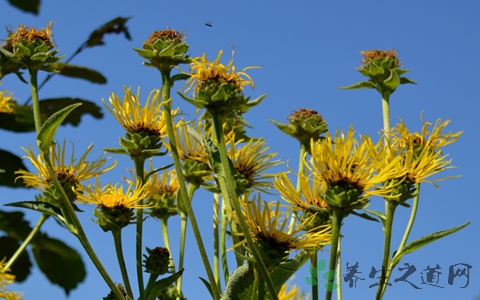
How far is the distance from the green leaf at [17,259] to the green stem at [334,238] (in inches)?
75.8

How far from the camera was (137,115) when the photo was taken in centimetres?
132

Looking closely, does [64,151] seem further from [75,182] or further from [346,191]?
[346,191]

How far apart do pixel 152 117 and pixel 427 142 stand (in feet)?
1.51

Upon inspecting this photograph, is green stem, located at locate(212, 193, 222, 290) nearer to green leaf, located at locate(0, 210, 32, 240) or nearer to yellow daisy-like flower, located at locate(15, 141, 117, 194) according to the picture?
yellow daisy-like flower, located at locate(15, 141, 117, 194)

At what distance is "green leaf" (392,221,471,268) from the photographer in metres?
1.08

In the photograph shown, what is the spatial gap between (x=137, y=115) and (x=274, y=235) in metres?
0.40

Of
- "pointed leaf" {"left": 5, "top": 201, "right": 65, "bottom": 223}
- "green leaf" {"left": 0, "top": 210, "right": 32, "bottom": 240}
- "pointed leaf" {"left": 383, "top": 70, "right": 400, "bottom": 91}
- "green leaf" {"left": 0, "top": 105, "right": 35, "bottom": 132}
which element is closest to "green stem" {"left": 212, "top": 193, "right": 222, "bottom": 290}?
"pointed leaf" {"left": 5, "top": 201, "right": 65, "bottom": 223}

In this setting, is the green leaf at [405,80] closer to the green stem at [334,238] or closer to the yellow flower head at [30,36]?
the green stem at [334,238]

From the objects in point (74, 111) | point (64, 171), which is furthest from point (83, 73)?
point (64, 171)

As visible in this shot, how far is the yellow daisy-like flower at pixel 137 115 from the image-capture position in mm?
1301

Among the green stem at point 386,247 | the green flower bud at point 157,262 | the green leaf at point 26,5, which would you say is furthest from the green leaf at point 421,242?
the green leaf at point 26,5

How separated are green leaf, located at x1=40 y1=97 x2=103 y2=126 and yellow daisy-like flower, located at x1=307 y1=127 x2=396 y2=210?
2.09 m

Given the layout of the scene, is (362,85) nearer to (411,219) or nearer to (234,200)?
(411,219)

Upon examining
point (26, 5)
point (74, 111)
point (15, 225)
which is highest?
point (26, 5)
